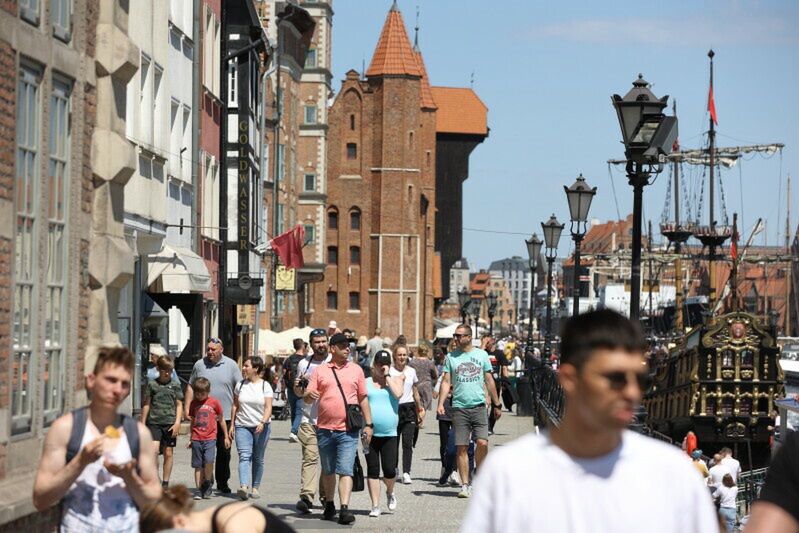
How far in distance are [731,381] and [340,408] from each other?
32389 mm

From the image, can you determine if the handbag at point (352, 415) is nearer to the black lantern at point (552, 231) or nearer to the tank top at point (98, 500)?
the tank top at point (98, 500)

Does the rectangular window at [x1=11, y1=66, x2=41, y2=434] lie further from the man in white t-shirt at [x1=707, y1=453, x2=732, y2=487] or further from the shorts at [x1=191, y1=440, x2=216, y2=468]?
the man in white t-shirt at [x1=707, y1=453, x2=732, y2=487]

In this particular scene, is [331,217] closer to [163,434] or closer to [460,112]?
[460,112]

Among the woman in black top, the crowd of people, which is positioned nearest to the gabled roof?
the crowd of people

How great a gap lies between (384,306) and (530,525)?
94.1 m

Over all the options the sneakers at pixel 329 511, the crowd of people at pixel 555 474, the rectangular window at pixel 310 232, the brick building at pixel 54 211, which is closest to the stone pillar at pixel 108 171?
the brick building at pixel 54 211

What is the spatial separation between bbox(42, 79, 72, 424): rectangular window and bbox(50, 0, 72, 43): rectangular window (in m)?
0.34

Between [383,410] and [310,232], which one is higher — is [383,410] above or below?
below

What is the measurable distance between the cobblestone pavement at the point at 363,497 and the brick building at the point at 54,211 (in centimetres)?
317

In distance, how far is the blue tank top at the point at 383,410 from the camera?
1552 cm

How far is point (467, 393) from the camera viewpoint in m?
17.2

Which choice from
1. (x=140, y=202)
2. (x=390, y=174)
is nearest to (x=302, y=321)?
(x=390, y=174)

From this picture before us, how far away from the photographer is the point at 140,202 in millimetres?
22906

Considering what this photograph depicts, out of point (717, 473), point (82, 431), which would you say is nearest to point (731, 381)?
point (717, 473)
